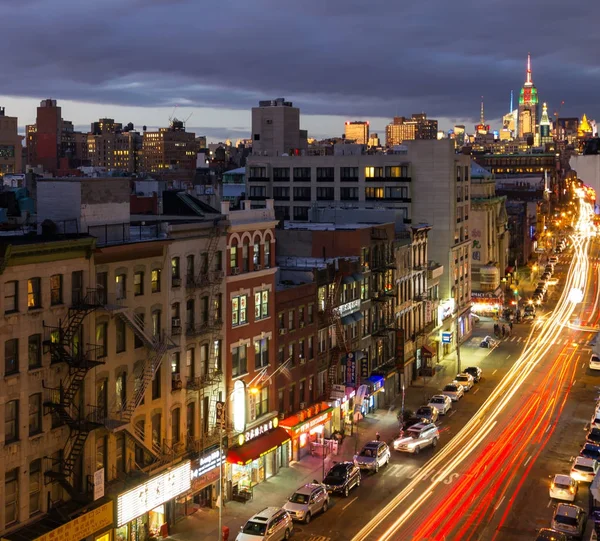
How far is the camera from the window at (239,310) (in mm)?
51875

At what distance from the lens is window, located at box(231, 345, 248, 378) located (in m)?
51.8

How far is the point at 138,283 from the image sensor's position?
1726 inches

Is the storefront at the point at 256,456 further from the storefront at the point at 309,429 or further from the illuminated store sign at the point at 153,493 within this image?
the illuminated store sign at the point at 153,493

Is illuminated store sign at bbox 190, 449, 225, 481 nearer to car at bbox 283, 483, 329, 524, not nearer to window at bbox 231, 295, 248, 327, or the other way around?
car at bbox 283, 483, 329, 524

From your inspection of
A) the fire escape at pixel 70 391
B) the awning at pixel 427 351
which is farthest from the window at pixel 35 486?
the awning at pixel 427 351

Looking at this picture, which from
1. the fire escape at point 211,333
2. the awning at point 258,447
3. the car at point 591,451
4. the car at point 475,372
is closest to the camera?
the fire escape at point 211,333

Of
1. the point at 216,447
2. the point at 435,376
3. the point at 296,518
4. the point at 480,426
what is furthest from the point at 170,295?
the point at 435,376

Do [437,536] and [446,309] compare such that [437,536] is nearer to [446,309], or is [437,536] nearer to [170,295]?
[170,295]

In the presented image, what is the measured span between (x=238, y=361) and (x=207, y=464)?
23.3 feet

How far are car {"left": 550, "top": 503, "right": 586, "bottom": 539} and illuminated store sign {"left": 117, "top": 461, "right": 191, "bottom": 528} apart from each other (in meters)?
19.0

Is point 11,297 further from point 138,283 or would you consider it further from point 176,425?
point 176,425

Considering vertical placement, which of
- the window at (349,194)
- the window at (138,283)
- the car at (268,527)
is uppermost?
the window at (349,194)

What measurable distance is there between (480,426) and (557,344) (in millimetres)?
38272

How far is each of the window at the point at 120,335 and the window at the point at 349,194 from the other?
66.3 meters
